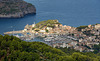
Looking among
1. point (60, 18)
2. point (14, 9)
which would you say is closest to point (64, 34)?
point (60, 18)

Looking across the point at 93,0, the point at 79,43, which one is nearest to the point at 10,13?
the point at 79,43

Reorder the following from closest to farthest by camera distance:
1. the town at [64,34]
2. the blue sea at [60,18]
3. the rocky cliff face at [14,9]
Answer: the town at [64,34] → the blue sea at [60,18] → the rocky cliff face at [14,9]

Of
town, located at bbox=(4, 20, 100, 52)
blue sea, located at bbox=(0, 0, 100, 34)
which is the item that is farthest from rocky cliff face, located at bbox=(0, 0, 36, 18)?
town, located at bbox=(4, 20, 100, 52)

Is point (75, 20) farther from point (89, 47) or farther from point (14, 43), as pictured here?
point (14, 43)

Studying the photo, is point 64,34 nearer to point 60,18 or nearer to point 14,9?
point 60,18

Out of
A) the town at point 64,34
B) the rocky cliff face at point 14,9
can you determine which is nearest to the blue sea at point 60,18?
the rocky cliff face at point 14,9

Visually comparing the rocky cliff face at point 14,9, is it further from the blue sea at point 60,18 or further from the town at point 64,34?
the town at point 64,34

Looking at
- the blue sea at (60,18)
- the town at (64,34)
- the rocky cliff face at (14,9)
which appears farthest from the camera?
the rocky cliff face at (14,9)
